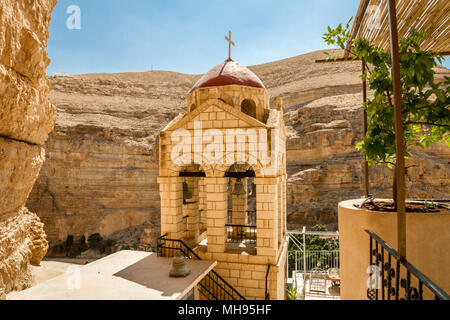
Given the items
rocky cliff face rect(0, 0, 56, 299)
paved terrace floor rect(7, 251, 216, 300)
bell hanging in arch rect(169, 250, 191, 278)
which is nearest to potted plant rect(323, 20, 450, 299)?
paved terrace floor rect(7, 251, 216, 300)

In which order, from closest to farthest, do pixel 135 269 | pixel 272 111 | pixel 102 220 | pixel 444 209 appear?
pixel 444 209 < pixel 135 269 < pixel 272 111 < pixel 102 220

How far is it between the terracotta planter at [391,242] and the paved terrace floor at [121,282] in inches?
129

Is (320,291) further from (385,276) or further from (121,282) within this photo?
(385,276)

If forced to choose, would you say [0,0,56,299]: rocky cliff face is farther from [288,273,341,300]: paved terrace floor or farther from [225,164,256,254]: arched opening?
[288,273,341,300]: paved terrace floor

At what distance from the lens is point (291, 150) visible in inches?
1257

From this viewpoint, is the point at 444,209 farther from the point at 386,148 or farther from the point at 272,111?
the point at 272,111

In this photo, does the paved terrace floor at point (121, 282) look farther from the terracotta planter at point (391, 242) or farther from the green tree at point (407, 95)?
the green tree at point (407, 95)

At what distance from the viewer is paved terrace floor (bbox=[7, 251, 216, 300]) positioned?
5004 millimetres

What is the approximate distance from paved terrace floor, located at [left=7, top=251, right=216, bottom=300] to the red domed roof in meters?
5.54

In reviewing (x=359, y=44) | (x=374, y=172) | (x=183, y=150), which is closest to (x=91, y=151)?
(x=183, y=150)

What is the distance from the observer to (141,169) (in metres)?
33.2

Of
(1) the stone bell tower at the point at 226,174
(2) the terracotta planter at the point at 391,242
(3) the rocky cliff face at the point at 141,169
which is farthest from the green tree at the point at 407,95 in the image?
(3) the rocky cliff face at the point at 141,169

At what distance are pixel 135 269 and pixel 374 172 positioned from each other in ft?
85.1
